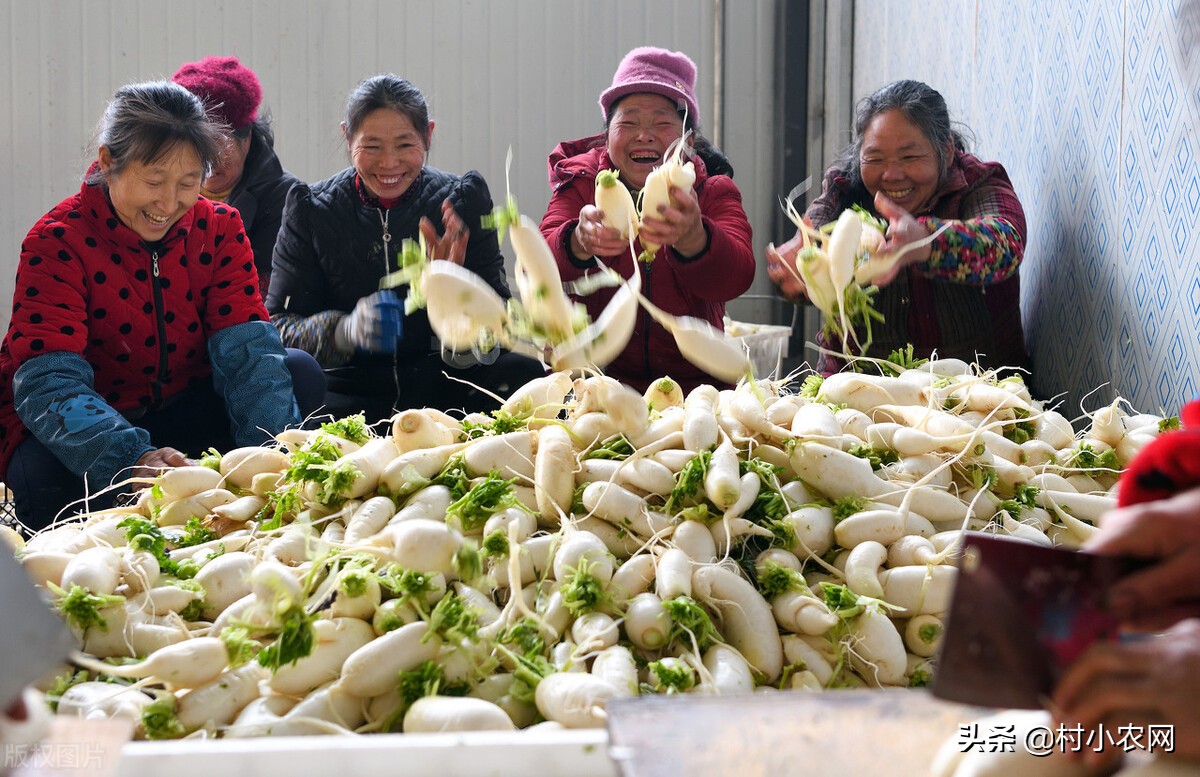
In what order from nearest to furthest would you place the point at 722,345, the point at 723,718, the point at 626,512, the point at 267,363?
the point at 723,718 < the point at 626,512 < the point at 722,345 < the point at 267,363

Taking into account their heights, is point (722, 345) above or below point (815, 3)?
below

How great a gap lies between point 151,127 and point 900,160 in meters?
2.18

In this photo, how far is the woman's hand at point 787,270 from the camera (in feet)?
8.74

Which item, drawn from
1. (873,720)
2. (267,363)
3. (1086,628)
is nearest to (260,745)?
(873,720)

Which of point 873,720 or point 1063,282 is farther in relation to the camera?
point 1063,282

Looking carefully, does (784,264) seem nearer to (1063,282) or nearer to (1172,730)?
(1063,282)

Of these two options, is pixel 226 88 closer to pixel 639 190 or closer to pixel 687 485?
pixel 639 190

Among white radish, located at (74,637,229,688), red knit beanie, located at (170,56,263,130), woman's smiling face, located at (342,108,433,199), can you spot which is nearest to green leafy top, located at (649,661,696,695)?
white radish, located at (74,637,229,688)

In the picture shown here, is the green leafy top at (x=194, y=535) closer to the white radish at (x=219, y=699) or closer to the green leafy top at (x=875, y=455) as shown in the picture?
the white radish at (x=219, y=699)

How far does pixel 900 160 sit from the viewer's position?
324cm

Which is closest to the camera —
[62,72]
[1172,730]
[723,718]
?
[1172,730]

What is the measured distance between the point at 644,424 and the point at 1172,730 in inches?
54.3

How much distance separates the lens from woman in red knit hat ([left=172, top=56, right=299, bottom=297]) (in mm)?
3883

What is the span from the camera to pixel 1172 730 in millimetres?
795
